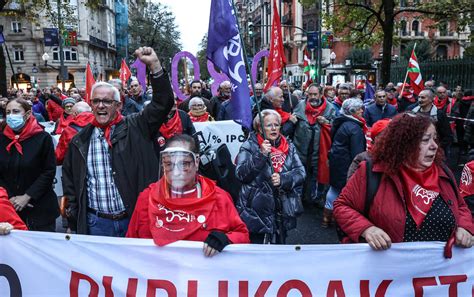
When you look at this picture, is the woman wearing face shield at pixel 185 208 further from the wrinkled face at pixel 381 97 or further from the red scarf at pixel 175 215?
the wrinkled face at pixel 381 97

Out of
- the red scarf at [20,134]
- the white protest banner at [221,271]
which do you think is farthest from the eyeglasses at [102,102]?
the red scarf at [20,134]

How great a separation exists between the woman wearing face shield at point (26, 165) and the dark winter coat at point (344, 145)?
330 centimetres

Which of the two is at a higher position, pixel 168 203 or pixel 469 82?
pixel 469 82

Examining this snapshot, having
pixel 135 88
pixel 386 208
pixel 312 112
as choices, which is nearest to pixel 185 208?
pixel 386 208

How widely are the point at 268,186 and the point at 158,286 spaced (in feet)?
5.22

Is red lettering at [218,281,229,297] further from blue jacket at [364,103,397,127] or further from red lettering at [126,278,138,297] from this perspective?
blue jacket at [364,103,397,127]

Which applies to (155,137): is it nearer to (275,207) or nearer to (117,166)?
(117,166)

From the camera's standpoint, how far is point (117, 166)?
10.6 feet

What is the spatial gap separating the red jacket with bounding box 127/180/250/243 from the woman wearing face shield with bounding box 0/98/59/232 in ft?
5.21

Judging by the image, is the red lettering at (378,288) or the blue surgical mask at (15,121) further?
the blue surgical mask at (15,121)

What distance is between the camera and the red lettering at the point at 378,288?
8.89ft

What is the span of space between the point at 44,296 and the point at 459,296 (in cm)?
246

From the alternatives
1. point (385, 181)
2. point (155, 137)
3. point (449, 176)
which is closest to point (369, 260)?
point (385, 181)

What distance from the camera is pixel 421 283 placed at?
2715mm
